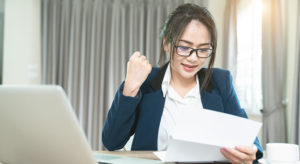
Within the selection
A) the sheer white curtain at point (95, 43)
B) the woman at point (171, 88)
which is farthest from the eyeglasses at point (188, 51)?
the sheer white curtain at point (95, 43)

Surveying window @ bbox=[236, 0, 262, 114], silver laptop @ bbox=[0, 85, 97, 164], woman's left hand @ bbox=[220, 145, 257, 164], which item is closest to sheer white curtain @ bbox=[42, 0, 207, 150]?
window @ bbox=[236, 0, 262, 114]

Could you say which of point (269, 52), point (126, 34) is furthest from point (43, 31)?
point (269, 52)

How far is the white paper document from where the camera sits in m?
0.83

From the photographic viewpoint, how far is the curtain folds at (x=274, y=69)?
3.20 m

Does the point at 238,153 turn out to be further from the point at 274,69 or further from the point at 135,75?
the point at 274,69

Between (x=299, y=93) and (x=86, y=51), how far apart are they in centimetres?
253

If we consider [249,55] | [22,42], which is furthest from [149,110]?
[22,42]

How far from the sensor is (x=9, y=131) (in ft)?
2.50

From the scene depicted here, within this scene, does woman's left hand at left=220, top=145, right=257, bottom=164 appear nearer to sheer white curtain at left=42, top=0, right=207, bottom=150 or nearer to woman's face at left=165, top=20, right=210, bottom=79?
woman's face at left=165, top=20, right=210, bottom=79

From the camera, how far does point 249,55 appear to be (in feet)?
12.1

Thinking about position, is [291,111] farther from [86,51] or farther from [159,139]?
Result: [86,51]

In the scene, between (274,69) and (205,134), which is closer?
(205,134)

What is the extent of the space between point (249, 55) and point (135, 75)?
109 inches

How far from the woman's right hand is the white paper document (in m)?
0.39
